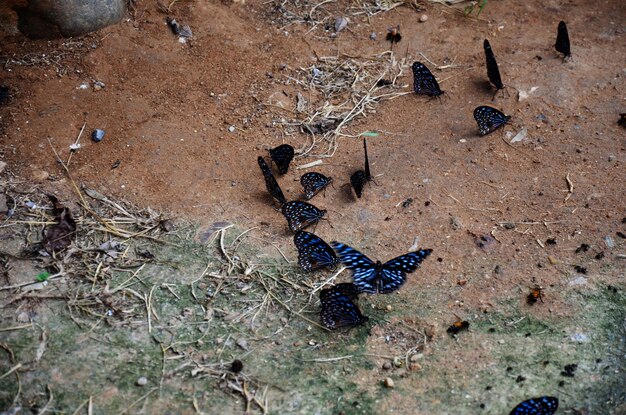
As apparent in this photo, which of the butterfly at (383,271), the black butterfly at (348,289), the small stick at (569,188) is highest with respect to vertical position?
the small stick at (569,188)

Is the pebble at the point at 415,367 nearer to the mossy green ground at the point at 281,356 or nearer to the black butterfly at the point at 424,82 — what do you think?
the mossy green ground at the point at 281,356

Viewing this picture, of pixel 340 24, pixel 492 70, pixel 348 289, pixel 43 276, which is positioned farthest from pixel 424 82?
pixel 43 276

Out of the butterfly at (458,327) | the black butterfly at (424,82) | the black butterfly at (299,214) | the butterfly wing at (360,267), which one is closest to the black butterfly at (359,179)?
the black butterfly at (299,214)

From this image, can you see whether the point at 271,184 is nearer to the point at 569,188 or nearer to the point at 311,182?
the point at 311,182

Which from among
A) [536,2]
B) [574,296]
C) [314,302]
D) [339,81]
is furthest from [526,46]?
[314,302]

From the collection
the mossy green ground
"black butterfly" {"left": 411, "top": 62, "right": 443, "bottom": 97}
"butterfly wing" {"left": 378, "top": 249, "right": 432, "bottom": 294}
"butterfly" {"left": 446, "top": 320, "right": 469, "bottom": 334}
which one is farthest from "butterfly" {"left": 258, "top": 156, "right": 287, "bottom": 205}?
"black butterfly" {"left": 411, "top": 62, "right": 443, "bottom": 97}

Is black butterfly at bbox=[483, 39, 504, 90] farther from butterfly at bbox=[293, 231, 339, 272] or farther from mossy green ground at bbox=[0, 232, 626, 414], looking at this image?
butterfly at bbox=[293, 231, 339, 272]

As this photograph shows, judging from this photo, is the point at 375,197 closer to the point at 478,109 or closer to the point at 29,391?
the point at 478,109
